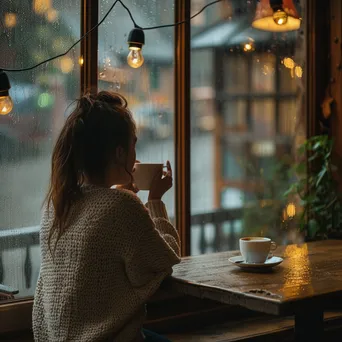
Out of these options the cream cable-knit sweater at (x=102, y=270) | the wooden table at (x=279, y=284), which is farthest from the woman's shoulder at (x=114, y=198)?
the wooden table at (x=279, y=284)

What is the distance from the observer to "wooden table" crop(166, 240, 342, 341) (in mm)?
1720

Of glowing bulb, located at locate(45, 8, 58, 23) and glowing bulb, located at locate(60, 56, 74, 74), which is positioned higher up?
glowing bulb, located at locate(45, 8, 58, 23)

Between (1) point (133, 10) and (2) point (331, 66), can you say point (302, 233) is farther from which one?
(1) point (133, 10)

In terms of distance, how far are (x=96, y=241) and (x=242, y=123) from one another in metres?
2.02

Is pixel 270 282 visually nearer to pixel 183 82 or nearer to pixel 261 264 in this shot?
pixel 261 264

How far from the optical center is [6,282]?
2721 millimetres

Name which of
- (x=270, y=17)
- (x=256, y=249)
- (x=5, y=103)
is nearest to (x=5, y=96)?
(x=5, y=103)

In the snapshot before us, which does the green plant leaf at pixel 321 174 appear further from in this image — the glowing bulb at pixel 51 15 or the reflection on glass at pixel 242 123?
the glowing bulb at pixel 51 15

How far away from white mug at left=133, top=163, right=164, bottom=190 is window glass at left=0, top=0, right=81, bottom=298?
795 mm

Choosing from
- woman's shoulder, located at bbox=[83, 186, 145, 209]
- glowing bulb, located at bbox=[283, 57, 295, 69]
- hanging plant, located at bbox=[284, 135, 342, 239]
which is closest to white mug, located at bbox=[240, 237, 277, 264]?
woman's shoulder, located at bbox=[83, 186, 145, 209]

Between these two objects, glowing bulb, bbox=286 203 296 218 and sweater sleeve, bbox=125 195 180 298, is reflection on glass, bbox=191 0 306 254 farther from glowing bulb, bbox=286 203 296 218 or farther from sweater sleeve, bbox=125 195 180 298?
sweater sleeve, bbox=125 195 180 298

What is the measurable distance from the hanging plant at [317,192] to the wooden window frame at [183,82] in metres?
0.16

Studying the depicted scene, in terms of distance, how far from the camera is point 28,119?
277 cm

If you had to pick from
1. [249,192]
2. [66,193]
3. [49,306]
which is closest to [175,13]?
[249,192]
